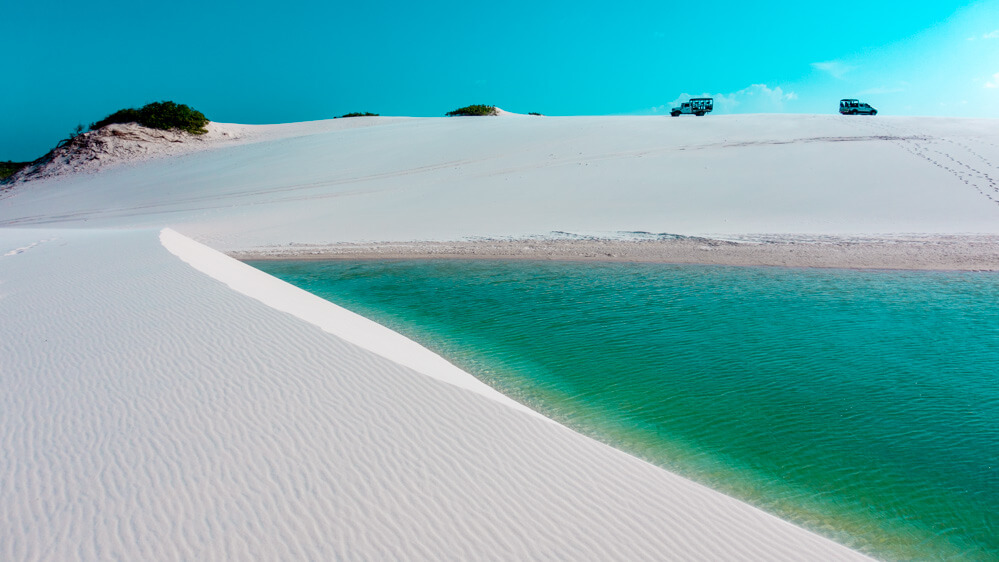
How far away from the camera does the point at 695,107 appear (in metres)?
32.5

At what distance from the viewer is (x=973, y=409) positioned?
5.50 m

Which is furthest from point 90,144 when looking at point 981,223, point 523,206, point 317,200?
point 981,223

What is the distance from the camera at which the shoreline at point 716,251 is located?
11648 millimetres

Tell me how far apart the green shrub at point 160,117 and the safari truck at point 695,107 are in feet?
87.3

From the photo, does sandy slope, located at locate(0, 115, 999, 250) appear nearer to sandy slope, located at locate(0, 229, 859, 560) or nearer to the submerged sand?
the submerged sand

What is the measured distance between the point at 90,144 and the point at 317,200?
1862 centimetres

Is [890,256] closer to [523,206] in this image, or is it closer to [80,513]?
[523,206]

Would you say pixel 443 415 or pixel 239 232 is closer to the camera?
pixel 443 415

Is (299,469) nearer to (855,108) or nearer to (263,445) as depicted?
(263,445)

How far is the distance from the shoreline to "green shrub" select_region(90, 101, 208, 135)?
22511mm

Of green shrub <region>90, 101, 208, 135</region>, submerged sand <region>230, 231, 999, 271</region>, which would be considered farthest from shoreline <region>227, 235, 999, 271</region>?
green shrub <region>90, 101, 208, 135</region>

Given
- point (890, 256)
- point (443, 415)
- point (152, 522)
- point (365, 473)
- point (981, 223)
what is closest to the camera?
point (152, 522)

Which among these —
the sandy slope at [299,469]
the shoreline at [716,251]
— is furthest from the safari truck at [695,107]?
the sandy slope at [299,469]

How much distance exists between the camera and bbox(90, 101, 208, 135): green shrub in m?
32.8
